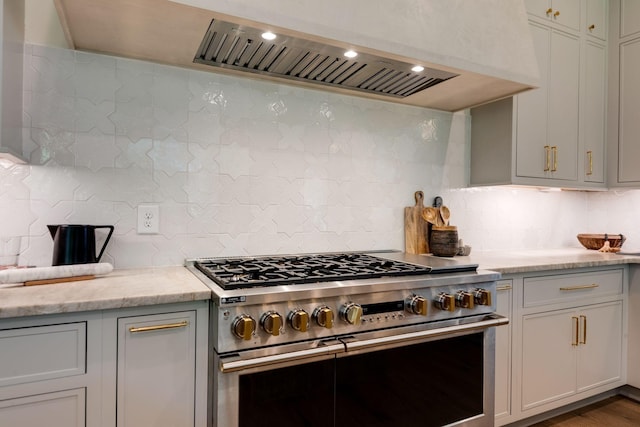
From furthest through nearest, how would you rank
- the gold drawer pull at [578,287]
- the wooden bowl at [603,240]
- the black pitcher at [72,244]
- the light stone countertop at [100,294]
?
the wooden bowl at [603,240] < the gold drawer pull at [578,287] < the black pitcher at [72,244] < the light stone countertop at [100,294]

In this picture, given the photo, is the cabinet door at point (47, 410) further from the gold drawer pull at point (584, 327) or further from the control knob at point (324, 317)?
the gold drawer pull at point (584, 327)

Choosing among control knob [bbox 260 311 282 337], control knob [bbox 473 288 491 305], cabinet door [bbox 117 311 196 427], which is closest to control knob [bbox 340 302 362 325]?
control knob [bbox 260 311 282 337]

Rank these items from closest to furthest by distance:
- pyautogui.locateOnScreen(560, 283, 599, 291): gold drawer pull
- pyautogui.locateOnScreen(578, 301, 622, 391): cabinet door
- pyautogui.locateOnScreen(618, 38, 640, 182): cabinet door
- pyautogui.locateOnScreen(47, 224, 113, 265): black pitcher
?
pyautogui.locateOnScreen(47, 224, 113, 265): black pitcher
pyautogui.locateOnScreen(560, 283, 599, 291): gold drawer pull
pyautogui.locateOnScreen(578, 301, 622, 391): cabinet door
pyautogui.locateOnScreen(618, 38, 640, 182): cabinet door

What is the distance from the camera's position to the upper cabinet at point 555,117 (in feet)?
7.59

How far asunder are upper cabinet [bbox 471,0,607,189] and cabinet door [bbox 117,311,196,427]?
6.43 feet

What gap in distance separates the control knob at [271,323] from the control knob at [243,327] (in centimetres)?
5

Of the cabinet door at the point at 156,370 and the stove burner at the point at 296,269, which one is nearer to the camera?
the cabinet door at the point at 156,370

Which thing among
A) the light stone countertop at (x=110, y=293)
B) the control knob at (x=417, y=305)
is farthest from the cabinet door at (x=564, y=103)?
the light stone countertop at (x=110, y=293)

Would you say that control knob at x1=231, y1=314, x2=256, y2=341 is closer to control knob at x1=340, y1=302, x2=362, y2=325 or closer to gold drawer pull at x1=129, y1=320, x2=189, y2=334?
gold drawer pull at x1=129, y1=320, x2=189, y2=334

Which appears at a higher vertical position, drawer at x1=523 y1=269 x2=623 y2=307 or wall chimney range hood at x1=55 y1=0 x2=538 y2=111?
wall chimney range hood at x1=55 y1=0 x2=538 y2=111

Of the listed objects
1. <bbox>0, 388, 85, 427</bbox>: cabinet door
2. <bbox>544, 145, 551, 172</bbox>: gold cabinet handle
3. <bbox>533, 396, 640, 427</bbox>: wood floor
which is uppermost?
<bbox>544, 145, 551, 172</bbox>: gold cabinet handle

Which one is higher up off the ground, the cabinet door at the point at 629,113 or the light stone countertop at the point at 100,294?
the cabinet door at the point at 629,113

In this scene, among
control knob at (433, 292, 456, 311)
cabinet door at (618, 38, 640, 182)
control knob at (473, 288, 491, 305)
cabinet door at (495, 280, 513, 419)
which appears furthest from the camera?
cabinet door at (618, 38, 640, 182)

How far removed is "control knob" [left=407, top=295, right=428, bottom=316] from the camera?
1.48 meters
